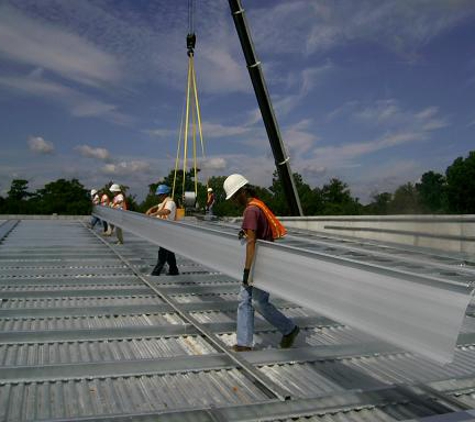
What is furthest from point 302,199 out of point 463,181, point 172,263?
point 172,263

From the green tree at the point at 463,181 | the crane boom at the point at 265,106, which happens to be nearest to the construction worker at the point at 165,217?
the crane boom at the point at 265,106

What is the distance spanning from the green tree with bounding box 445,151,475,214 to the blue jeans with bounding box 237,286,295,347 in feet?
135

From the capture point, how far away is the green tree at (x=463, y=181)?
4509cm

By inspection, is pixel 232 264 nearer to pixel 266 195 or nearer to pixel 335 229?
pixel 335 229

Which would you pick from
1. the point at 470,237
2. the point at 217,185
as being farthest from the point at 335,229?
the point at 217,185

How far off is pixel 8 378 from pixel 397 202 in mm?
5366

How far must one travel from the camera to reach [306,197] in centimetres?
6431

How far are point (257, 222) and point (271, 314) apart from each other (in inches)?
35.5

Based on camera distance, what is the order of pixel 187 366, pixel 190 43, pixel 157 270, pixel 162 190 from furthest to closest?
1. pixel 190 43
2. pixel 162 190
3. pixel 157 270
4. pixel 187 366

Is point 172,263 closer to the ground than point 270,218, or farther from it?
closer to the ground

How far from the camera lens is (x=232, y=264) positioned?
5.36 m

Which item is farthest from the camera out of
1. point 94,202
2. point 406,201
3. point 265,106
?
point 265,106

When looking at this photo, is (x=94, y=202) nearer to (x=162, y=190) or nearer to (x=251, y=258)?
(x=162, y=190)

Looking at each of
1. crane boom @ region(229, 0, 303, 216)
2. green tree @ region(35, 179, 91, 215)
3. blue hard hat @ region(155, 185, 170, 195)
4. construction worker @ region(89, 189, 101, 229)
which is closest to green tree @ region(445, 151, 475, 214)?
crane boom @ region(229, 0, 303, 216)
